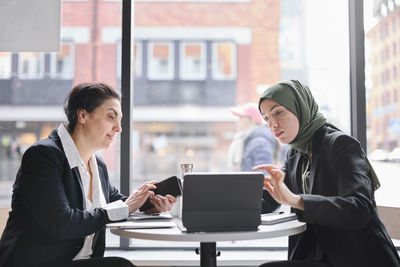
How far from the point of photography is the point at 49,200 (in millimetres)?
1558

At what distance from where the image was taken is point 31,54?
3184 mm

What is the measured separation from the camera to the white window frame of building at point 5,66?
3197 millimetres

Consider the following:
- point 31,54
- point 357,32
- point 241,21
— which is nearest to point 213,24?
point 241,21

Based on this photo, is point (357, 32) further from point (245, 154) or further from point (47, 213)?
point (47, 213)

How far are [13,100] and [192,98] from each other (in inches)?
55.9

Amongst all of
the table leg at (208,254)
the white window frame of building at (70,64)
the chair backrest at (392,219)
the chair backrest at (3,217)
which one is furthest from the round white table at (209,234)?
the white window frame of building at (70,64)

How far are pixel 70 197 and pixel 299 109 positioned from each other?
1.05 m

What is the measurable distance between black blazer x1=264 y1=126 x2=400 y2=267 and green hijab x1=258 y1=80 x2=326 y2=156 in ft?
0.18

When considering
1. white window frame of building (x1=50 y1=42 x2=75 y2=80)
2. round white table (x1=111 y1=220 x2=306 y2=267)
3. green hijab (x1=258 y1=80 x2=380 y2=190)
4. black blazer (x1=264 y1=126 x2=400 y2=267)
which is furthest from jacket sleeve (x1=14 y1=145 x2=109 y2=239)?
white window frame of building (x1=50 y1=42 x2=75 y2=80)

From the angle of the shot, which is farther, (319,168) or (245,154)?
(245,154)

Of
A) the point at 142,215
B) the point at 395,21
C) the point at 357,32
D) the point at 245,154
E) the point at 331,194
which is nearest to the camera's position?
the point at 331,194

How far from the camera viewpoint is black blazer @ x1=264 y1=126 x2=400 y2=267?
59.8 inches

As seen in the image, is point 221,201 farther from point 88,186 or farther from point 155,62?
point 155,62

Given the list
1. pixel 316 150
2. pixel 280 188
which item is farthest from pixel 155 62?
pixel 280 188
